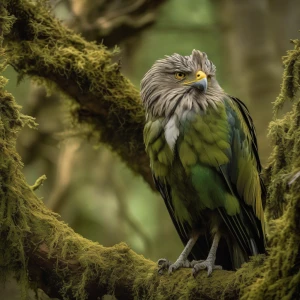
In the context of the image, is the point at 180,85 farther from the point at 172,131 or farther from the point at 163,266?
the point at 163,266

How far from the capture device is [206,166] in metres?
4.02

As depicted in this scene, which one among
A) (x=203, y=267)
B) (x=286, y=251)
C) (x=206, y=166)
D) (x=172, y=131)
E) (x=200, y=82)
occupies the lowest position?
(x=286, y=251)

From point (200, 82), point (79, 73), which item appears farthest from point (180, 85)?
point (79, 73)

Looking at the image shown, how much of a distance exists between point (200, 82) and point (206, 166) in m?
0.66

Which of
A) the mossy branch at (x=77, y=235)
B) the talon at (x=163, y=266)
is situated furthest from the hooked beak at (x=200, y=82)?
the talon at (x=163, y=266)

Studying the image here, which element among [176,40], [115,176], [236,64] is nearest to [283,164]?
[236,64]

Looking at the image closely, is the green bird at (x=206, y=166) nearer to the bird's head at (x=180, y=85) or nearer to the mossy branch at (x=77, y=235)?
the bird's head at (x=180, y=85)

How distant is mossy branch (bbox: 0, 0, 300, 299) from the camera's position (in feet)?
9.55

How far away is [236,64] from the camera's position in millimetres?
7203

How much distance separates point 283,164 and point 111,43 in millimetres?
3518

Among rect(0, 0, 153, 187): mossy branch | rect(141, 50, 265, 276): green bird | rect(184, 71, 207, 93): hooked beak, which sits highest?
rect(0, 0, 153, 187): mossy branch

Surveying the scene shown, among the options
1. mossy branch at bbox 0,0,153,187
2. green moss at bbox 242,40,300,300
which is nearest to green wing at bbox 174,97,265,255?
green moss at bbox 242,40,300,300

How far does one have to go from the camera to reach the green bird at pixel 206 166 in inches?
158

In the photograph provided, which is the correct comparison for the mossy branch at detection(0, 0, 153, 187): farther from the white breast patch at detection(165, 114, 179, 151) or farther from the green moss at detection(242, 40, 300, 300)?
the green moss at detection(242, 40, 300, 300)
